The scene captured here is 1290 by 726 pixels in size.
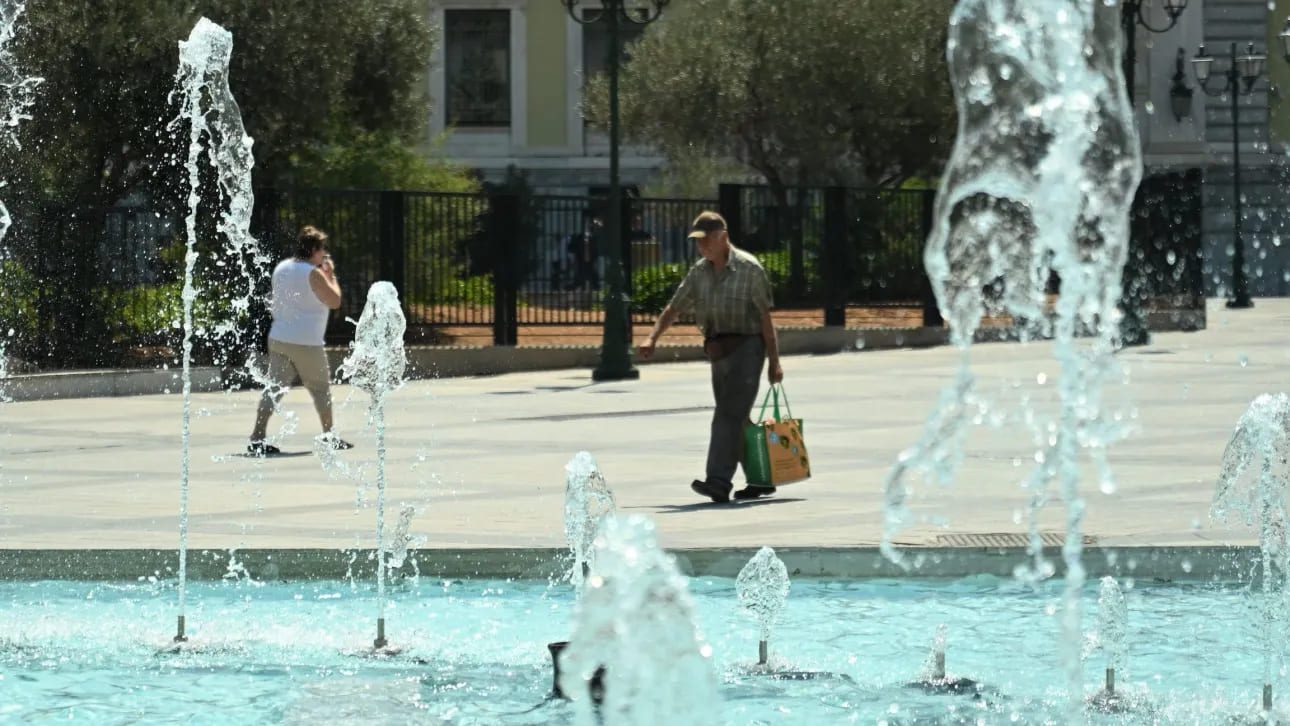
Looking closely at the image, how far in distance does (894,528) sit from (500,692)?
3092mm

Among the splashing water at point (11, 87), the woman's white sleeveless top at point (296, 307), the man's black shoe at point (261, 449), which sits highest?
the splashing water at point (11, 87)

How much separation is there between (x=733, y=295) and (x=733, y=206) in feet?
52.8

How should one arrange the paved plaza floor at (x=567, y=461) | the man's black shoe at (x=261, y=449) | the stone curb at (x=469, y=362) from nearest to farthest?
the paved plaza floor at (x=567, y=461)
the man's black shoe at (x=261, y=449)
the stone curb at (x=469, y=362)

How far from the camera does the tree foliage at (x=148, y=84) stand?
24672mm

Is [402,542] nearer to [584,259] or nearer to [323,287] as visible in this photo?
[323,287]

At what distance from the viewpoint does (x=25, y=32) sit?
2434 centimetres

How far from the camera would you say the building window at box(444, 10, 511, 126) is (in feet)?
169

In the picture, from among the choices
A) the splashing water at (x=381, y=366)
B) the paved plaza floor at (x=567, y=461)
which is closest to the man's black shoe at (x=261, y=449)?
the paved plaza floor at (x=567, y=461)

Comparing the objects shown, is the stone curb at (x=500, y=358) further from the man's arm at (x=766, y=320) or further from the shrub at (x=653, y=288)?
the man's arm at (x=766, y=320)

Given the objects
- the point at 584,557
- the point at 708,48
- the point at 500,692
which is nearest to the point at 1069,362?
the point at 500,692

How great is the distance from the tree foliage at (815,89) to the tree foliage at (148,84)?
9128 millimetres

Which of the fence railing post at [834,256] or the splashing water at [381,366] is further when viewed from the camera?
the fence railing post at [834,256]

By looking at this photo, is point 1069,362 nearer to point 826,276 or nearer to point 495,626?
point 495,626

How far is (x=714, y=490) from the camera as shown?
1199 cm
